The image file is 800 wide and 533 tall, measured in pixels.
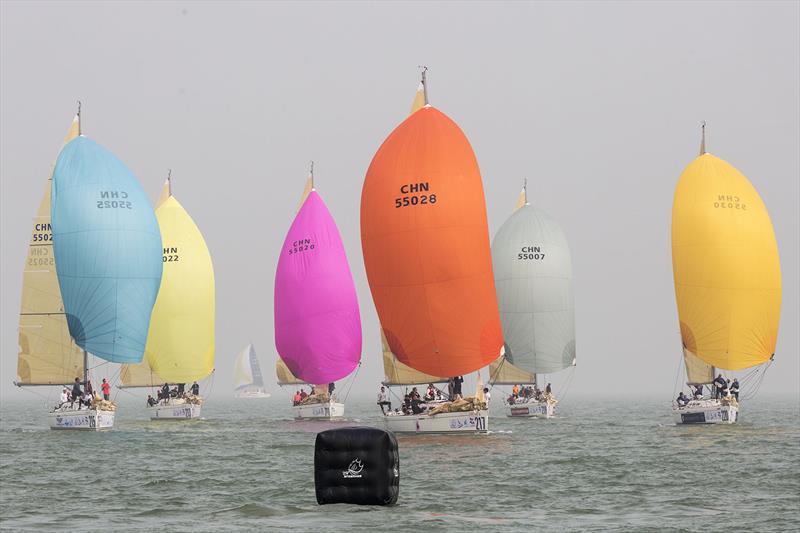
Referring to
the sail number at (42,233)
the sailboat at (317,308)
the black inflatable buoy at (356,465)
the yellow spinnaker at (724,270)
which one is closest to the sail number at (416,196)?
the yellow spinnaker at (724,270)

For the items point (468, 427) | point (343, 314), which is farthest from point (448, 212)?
point (343, 314)

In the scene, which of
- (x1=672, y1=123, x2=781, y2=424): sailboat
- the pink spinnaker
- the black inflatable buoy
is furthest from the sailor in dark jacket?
the black inflatable buoy

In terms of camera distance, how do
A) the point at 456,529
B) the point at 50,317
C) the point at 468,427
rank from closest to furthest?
1. the point at 456,529
2. the point at 468,427
3. the point at 50,317

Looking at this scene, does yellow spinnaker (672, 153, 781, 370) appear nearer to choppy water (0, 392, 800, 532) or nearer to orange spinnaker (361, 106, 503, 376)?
choppy water (0, 392, 800, 532)

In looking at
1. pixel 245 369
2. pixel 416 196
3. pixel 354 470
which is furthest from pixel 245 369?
pixel 354 470

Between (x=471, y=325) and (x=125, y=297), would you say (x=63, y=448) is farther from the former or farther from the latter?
(x=471, y=325)

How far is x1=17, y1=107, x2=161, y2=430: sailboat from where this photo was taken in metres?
51.7

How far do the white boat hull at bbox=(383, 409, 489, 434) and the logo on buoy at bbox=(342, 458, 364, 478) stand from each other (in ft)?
66.0

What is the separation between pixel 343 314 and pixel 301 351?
114 inches

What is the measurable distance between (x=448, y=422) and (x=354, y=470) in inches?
798

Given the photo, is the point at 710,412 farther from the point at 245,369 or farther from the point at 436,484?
the point at 245,369

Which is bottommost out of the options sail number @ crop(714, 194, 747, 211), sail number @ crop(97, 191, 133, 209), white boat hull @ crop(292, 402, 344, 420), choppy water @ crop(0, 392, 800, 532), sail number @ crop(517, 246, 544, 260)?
choppy water @ crop(0, 392, 800, 532)

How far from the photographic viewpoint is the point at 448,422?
42656 millimetres

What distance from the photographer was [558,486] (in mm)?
30672
